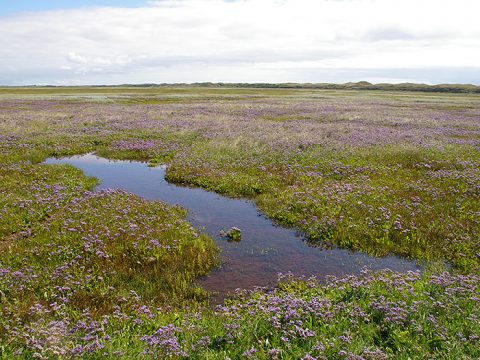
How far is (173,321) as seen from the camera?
7.61m

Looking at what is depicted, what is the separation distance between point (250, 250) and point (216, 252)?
1225mm

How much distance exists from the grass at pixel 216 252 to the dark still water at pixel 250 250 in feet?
1.87

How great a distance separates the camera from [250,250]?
12219 millimetres

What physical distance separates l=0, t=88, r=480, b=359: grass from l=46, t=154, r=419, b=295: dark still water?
1.87 ft

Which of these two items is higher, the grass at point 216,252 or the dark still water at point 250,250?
the grass at point 216,252

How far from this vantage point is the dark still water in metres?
10.6

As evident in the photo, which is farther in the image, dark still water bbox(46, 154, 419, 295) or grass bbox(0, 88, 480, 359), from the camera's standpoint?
dark still water bbox(46, 154, 419, 295)

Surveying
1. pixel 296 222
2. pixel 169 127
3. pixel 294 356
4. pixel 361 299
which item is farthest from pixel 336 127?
pixel 294 356

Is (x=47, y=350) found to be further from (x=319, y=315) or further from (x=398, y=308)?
(x=398, y=308)

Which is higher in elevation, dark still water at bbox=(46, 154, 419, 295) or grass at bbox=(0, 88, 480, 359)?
grass at bbox=(0, 88, 480, 359)

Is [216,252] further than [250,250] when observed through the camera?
No

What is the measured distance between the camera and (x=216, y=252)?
1180 centimetres

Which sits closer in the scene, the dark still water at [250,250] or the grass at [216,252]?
the grass at [216,252]

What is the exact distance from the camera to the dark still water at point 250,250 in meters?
10.6
